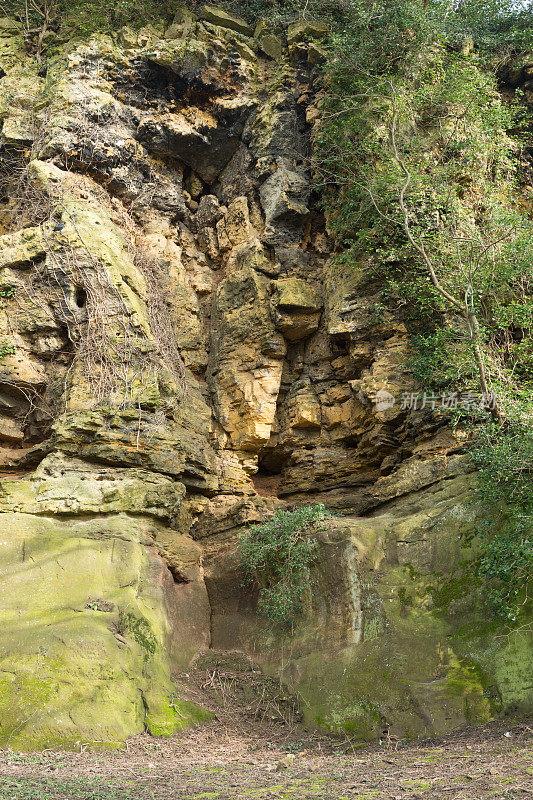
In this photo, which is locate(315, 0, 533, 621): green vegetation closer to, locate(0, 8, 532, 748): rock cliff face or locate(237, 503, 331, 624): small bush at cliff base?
locate(0, 8, 532, 748): rock cliff face

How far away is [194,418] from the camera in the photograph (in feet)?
38.2

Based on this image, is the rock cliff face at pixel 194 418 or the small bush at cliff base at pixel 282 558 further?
the small bush at cliff base at pixel 282 558

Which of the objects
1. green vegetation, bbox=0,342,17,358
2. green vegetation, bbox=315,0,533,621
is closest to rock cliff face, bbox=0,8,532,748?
green vegetation, bbox=0,342,17,358

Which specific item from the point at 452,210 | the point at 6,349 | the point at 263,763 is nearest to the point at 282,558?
the point at 263,763

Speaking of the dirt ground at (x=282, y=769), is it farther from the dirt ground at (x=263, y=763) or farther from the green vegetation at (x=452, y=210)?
the green vegetation at (x=452, y=210)

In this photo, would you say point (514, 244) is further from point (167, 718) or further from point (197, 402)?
point (167, 718)

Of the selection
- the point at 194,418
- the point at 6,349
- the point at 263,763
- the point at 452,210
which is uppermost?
the point at 452,210

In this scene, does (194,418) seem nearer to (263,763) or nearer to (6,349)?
(6,349)

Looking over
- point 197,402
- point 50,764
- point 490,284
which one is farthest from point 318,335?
point 50,764

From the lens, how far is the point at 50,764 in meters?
6.02

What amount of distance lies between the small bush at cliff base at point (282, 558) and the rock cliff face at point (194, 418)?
247mm

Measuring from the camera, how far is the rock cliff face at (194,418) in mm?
7617

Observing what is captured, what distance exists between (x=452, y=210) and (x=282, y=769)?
9374mm

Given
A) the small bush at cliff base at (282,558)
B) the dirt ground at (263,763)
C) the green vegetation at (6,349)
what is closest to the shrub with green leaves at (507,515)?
the dirt ground at (263,763)
